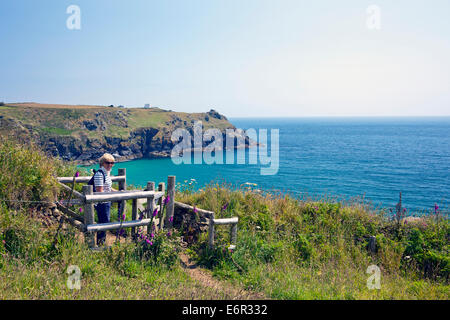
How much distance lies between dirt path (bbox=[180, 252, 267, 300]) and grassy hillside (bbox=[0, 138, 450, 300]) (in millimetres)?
163

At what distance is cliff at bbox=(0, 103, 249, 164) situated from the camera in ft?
284

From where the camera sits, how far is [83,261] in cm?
550

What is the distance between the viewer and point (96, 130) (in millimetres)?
100000

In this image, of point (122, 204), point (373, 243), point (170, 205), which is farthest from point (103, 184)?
point (373, 243)

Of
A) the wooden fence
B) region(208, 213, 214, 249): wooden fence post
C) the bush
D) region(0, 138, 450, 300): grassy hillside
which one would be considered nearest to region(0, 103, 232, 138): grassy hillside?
the bush

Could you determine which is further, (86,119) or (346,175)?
(86,119)

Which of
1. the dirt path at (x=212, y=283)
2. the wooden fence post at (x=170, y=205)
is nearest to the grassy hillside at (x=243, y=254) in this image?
the dirt path at (x=212, y=283)

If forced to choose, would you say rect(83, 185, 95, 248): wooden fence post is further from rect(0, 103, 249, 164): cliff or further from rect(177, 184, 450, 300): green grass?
rect(0, 103, 249, 164): cliff

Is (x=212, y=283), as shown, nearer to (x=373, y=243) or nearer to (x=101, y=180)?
(x=101, y=180)

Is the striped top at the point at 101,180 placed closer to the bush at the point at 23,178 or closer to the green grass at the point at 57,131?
the bush at the point at 23,178

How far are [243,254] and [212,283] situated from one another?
4.16 feet

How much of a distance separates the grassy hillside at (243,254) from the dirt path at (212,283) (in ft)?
0.54

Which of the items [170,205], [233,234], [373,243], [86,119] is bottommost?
[373,243]
